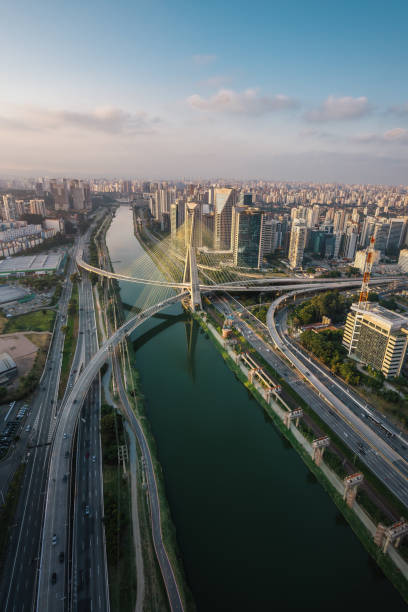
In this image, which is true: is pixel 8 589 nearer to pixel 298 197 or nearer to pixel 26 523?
pixel 26 523

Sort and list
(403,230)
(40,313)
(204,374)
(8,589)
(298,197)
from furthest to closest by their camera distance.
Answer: (298,197) → (403,230) → (40,313) → (204,374) → (8,589)

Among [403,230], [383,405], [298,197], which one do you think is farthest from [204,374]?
[298,197]

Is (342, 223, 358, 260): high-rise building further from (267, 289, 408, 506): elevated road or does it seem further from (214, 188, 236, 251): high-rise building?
(267, 289, 408, 506): elevated road

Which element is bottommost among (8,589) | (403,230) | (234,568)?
(234,568)

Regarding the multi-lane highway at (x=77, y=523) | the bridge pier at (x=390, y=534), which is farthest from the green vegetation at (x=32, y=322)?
the bridge pier at (x=390, y=534)

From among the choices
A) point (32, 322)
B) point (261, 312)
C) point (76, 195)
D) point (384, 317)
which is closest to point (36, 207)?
point (76, 195)

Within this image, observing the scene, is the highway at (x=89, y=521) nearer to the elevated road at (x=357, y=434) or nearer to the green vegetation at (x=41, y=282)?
the elevated road at (x=357, y=434)

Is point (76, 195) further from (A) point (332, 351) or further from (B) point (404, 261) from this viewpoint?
(A) point (332, 351)
